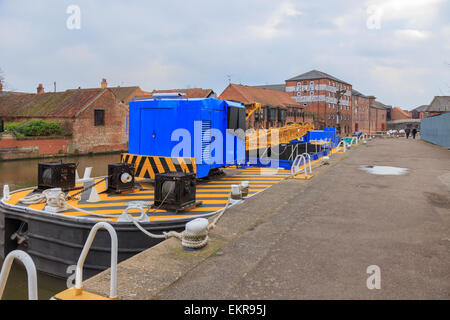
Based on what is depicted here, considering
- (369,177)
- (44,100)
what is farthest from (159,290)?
(44,100)

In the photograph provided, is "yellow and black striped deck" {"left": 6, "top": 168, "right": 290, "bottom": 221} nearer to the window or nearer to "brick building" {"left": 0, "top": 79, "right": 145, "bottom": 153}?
"brick building" {"left": 0, "top": 79, "right": 145, "bottom": 153}

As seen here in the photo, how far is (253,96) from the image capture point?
187 feet

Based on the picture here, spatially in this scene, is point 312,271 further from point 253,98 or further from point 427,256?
point 253,98

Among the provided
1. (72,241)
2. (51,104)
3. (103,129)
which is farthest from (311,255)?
(51,104)

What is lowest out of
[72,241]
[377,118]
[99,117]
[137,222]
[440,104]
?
[72,241]

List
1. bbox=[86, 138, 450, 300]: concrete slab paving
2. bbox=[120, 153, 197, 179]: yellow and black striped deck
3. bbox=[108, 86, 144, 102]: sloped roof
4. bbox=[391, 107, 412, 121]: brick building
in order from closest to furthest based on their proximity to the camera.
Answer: bbox=[86, 138, 450, 300]: concrete slab paving → bbox=[120, 153, 197, 179]: yellow and black striped deck → bbox=[108, 86, 144, 102]: sloped roof → bbox=[391, 107, 412, 121]: brick building

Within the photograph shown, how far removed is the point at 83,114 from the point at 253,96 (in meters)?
29.5

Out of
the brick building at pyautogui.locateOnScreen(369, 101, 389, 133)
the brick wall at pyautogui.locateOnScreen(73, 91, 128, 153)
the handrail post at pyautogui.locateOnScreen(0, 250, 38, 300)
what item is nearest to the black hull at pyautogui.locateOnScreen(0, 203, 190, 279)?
the handrail post at pyautogui.locateOnScreen(0, 250, 38, 300)

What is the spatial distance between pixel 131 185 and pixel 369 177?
8494 mm

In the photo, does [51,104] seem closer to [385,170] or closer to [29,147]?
[29,147]

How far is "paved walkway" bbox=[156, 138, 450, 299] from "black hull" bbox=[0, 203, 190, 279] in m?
1.90

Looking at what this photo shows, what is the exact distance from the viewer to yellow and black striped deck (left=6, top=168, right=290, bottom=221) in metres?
7.02

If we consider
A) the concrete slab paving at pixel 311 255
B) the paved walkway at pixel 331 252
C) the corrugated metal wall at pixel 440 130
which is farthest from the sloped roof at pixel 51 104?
the corrugated metal wall at pixel 440 130

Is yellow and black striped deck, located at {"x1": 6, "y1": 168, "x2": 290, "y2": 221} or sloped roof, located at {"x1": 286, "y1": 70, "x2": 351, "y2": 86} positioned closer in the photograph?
yellow and black striped deck, located at {"x1": 6, "y1": 168, "x2": 290, "y2": 221}
